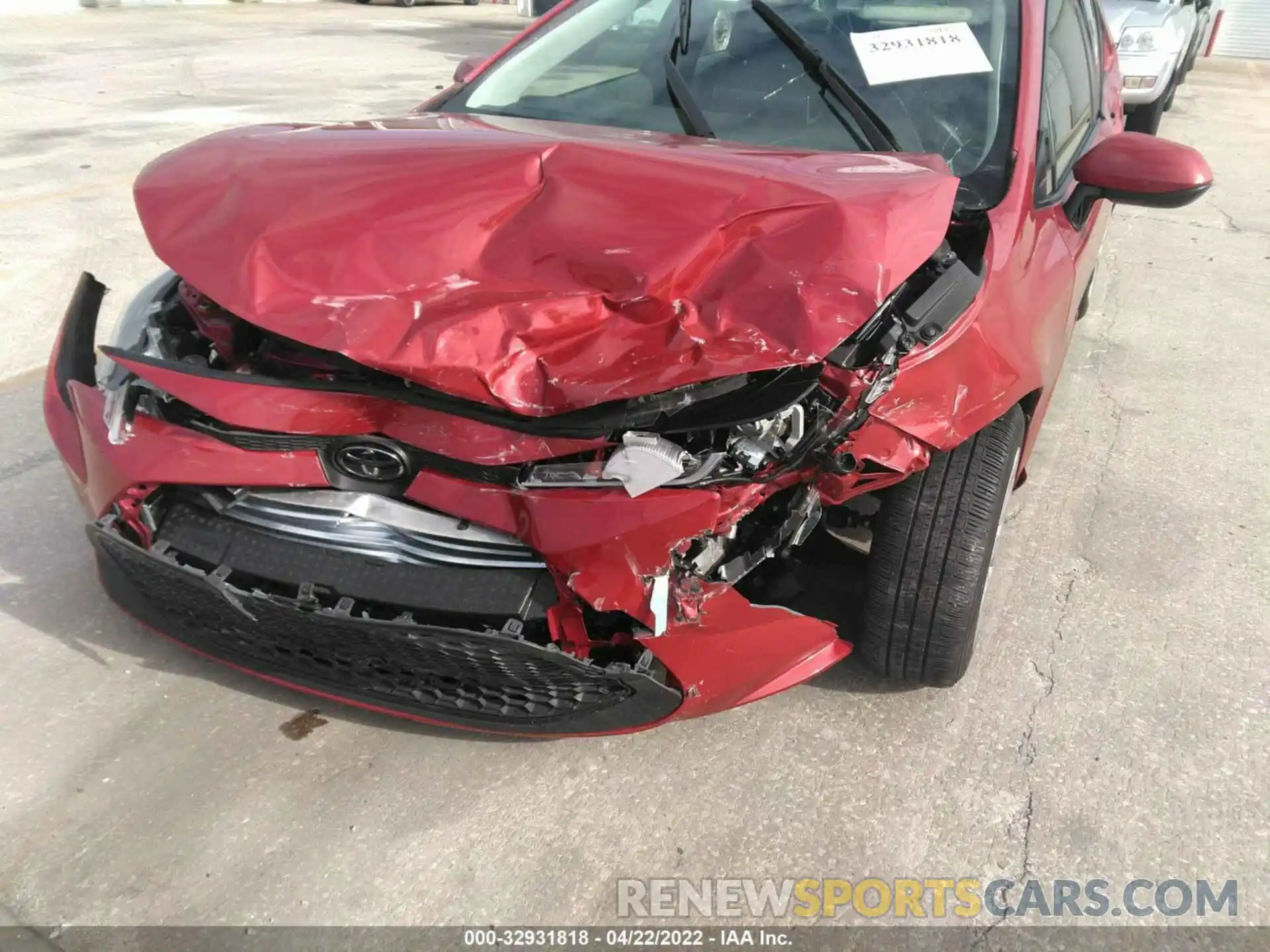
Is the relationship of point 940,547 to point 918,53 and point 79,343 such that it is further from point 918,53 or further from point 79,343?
point 79,343

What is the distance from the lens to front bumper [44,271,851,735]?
1777mm

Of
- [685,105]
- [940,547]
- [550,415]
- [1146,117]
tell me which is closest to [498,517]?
[550,415]

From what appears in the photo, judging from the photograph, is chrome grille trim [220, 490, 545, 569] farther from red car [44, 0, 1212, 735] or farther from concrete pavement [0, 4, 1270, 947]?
concrete pavement [0, 4, 1270, 947]

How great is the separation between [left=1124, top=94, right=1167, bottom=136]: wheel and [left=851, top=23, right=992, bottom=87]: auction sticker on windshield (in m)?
6.13

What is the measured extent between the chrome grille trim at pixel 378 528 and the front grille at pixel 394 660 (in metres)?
0.14

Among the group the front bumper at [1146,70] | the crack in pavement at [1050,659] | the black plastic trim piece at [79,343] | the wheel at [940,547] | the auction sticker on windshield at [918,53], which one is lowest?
the front bumper at [1146,70]

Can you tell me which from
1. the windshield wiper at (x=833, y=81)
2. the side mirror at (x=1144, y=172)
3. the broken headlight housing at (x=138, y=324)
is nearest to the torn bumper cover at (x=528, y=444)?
the broken headlight housing at (x=138, y=324)

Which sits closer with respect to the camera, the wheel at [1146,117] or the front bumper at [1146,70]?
the front bumper at [1146,70]

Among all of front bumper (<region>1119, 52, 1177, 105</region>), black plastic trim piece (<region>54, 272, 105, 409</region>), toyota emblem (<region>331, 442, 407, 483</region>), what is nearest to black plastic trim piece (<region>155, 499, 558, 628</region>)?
toyota emblem (<region>331, 442, 407, 483</region>)

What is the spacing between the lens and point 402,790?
2096mm

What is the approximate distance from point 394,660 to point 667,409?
75 centimetres

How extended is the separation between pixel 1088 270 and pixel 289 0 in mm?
21758

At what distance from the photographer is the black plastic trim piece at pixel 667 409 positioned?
1738 millimetres

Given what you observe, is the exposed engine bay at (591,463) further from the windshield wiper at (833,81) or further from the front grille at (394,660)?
the windshield wiper at (833,81)
